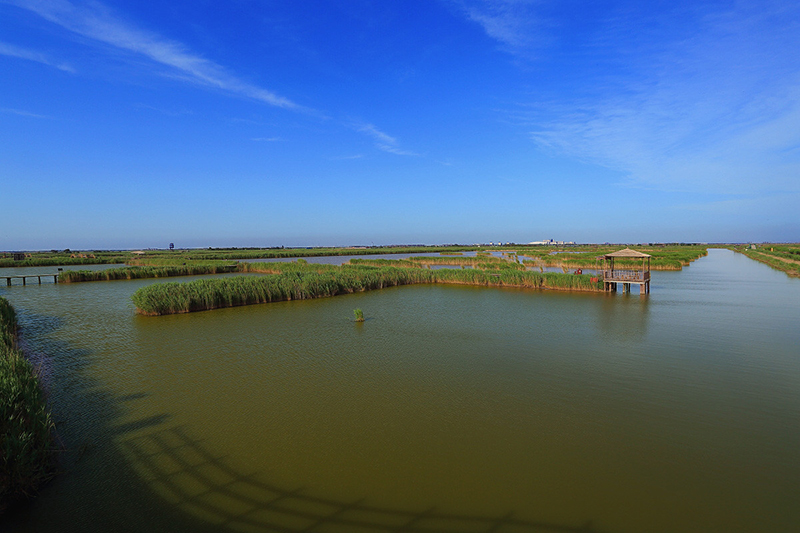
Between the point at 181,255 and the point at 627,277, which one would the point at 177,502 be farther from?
the point at 181,255

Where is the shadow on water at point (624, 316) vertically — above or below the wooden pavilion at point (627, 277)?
below

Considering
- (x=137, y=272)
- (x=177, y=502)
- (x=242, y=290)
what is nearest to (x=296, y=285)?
(x=242, y=290)

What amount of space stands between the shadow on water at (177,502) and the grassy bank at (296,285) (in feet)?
40.5

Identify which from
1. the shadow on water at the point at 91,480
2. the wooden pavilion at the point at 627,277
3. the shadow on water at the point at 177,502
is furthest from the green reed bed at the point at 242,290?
the wooden pavilion at the point at 627,277

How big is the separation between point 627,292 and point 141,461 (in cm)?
2614

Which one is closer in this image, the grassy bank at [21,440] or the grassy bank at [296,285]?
the grassy bank at [21,440]

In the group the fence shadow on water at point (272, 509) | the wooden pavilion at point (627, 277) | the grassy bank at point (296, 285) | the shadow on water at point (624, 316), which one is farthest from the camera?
the wooden pavilion at point (627, 277)

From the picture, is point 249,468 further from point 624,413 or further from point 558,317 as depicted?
point 558,317

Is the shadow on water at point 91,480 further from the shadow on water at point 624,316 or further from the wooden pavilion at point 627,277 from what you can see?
the wooden pavilion at point 627,277

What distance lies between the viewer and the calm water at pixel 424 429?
16.3 feet

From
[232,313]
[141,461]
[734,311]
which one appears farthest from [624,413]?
[232,313]

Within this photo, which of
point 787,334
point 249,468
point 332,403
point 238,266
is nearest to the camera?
point 249,468

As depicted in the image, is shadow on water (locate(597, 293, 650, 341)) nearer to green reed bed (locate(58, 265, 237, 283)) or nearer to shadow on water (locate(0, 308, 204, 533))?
shadow on water (locate(0, 308, 204, 533))

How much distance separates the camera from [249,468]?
582 centimetres
